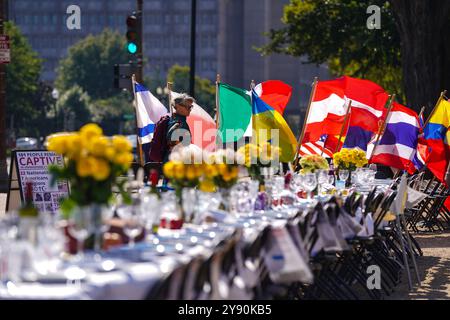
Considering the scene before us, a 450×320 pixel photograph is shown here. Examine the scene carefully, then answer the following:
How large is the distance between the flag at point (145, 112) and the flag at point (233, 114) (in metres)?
0.99

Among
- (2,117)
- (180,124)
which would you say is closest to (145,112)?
(180,124)

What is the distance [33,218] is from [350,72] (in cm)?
4264

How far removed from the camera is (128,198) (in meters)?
7.93

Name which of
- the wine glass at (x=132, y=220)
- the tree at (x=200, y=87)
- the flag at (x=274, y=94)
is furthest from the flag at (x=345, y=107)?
the tree at (x=200, y=87)

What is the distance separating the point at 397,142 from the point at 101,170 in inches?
432

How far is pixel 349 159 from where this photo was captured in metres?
15.5

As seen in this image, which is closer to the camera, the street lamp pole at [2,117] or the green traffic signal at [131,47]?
the green traffic signal at [131,47]

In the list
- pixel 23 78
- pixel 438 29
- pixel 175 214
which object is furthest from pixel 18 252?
pixel 23 78

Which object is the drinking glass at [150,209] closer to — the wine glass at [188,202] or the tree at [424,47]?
the wine glass at [188,202]

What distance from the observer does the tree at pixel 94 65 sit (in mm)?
152250

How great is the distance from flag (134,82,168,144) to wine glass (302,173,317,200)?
5.22 m

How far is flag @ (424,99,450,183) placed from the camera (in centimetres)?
1877

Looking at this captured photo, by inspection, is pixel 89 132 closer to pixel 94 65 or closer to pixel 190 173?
pixel 190 173
